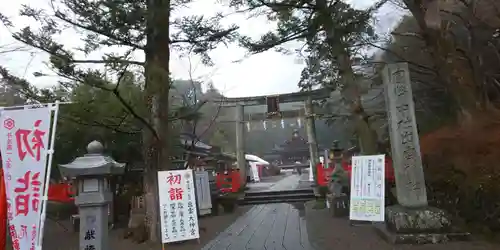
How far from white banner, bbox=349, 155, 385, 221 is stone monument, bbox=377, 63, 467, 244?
0.27 metres

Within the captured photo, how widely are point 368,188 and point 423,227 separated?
1.48 m

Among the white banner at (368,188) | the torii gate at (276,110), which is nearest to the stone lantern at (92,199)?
the white banner at (368,188)

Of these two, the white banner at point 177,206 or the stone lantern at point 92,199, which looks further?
the white banner at point 177,206

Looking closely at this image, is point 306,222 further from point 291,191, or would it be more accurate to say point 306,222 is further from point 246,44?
point 291,191

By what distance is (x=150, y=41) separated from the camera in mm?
9703

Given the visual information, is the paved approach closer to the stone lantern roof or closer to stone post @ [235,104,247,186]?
the stone lantern roof

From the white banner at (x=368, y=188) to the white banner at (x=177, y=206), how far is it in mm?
3559

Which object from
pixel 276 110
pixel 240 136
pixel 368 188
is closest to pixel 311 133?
pixel 276 110

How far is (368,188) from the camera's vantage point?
9.01 m

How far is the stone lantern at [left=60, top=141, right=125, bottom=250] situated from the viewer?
620cm

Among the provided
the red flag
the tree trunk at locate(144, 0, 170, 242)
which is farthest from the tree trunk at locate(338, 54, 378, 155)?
the red flag

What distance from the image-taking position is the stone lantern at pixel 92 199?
6199 millimetres

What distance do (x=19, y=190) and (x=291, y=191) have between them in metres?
18.2

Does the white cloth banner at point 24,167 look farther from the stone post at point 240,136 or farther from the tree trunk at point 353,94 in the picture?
the stone post at point 240,136
